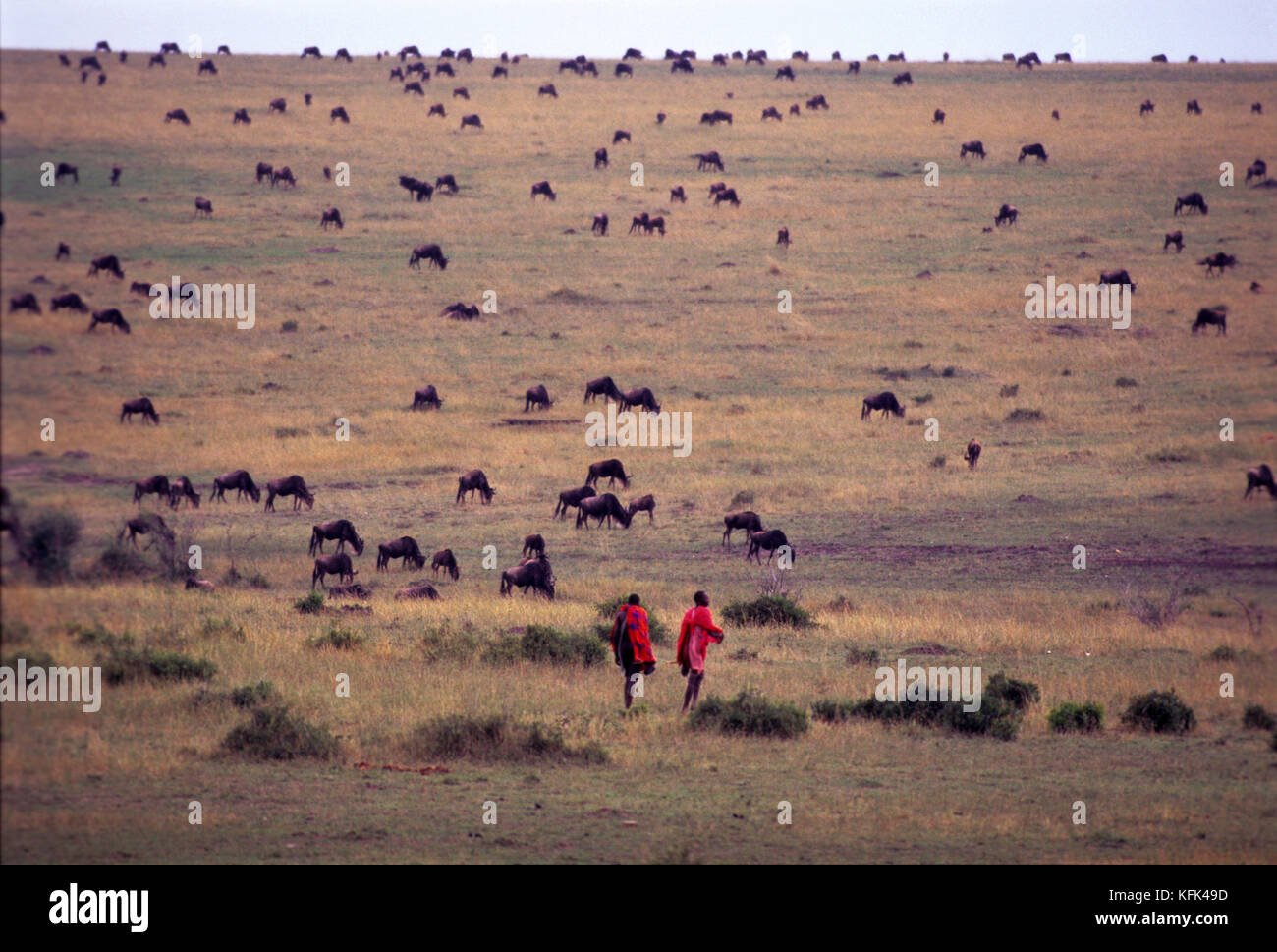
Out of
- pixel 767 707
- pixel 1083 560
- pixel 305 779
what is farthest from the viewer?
pixel 1083 560

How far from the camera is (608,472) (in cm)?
3067

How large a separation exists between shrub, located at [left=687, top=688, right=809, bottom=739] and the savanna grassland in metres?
0.20

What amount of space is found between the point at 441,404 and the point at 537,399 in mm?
2571

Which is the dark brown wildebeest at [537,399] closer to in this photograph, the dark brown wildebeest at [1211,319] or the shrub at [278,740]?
the dark brown wildebeest at [1211,319]


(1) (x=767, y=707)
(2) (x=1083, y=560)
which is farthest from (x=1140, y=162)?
(1) (x=767, y=707)

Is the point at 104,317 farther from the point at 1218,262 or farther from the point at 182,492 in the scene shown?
the point at 1218,262

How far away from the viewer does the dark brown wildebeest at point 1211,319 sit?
4247cm

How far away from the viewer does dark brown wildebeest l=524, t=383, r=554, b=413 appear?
3678 centimetres

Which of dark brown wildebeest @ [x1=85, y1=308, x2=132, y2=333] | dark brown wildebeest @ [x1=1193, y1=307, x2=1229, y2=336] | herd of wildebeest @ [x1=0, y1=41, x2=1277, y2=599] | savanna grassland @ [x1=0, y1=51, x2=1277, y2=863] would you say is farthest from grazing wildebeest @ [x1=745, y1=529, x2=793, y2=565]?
dark brown wildebeest @ [x1=1193, y1=307, x2=1229, y2=336]

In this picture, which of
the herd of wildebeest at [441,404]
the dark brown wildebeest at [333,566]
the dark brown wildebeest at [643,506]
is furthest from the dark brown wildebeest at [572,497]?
the dark brown wildebeest at [333,566]

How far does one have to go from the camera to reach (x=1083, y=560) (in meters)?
25.0

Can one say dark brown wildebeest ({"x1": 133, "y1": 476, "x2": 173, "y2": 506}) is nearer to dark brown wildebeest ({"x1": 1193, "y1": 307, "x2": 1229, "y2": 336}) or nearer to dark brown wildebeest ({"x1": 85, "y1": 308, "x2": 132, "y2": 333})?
dark brown wildebeest ({"x1": 85, "y1": 308, "x2": 132, "y2": 333})
